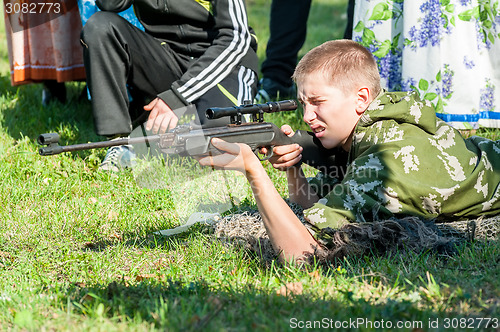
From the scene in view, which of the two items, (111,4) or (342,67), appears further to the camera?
(111,4)

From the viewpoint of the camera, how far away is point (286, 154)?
11.1 ft

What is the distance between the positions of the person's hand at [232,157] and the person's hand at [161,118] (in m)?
1.25

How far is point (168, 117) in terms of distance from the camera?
163 inches

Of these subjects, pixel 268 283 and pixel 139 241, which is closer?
pixel 268 283

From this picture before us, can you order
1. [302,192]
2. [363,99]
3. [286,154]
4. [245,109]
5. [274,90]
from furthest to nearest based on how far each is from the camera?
[274,90]
[302,192]
[286,154]
[363,99]
[245,109]

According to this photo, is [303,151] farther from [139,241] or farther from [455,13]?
[455,13]

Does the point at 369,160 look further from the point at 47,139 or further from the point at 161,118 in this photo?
the point at 161,118

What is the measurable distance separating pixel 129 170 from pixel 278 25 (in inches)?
95.2

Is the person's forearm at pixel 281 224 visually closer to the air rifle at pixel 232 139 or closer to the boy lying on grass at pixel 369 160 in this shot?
the boy lying on grass at pixel 369 160

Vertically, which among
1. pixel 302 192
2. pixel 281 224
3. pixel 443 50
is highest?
pixel 443 50

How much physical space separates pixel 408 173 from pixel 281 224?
67 centimetres

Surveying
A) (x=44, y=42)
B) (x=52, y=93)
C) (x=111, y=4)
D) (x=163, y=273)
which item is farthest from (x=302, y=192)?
(x=52, y=93)

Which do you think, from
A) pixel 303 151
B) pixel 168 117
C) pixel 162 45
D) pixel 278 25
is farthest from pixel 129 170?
pixel 278 25

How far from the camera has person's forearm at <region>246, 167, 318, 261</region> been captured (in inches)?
110
